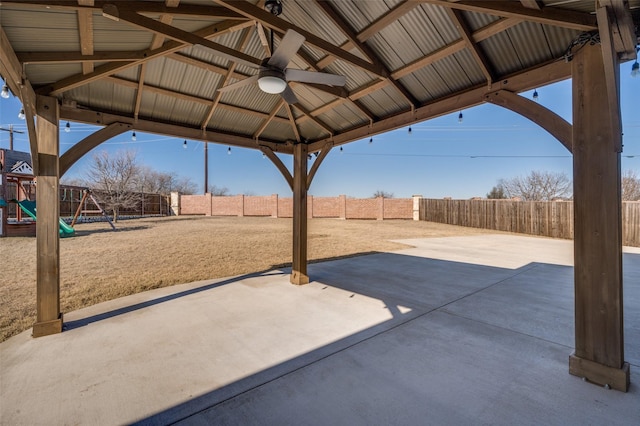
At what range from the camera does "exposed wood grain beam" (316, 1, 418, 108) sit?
2.56m

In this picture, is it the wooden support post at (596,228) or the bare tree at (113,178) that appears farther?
the bare tree at (113,178)

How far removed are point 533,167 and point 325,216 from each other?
18868 mm

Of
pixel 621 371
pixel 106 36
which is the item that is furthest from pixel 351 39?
pixel 621 371

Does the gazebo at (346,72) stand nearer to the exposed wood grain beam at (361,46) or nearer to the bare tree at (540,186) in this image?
the exposed wood grain beam at (361,46)

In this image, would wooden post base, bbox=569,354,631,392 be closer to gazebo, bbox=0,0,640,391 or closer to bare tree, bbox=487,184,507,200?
gazebo, bbox=0,0,640,391

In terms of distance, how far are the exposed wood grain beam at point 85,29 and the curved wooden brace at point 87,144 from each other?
2.87 feet

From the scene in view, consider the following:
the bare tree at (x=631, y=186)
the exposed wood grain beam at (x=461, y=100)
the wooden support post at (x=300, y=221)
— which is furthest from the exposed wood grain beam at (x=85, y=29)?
the bare tree at (x=631, y=186)

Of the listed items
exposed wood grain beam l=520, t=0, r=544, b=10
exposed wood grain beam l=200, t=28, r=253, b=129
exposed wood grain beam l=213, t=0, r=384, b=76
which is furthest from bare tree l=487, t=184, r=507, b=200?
exposed wood grain beam l=200, t=28, r=253, b=129

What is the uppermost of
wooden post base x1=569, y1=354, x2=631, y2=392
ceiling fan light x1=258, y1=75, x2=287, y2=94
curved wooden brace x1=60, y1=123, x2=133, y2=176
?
ceiling fan light x1=258, y1=75, x2=287, y2=94

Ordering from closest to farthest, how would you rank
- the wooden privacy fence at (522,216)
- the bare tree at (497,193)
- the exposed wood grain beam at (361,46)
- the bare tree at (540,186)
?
the exposed wood grain beam at (361,46)
the wooden privacy fence at (522,216)
the bare tree at (540,186)
the bare tree at (497,193)

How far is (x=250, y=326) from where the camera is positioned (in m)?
3.06

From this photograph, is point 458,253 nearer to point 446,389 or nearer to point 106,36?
point 446,389

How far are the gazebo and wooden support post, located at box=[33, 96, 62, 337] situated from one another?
1 cm

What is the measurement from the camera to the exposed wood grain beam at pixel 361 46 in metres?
2.56
